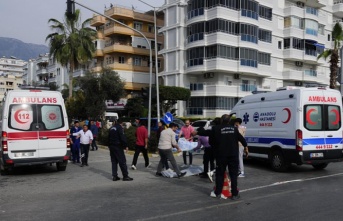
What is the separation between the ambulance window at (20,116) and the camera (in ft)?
37.6

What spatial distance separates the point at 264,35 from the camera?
1823 inches

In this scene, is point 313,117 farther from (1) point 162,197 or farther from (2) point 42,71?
(2) point 42,71

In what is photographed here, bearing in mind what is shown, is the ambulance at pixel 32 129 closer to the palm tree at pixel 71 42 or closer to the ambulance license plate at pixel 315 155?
the ambulance license plate at pixel 315 155

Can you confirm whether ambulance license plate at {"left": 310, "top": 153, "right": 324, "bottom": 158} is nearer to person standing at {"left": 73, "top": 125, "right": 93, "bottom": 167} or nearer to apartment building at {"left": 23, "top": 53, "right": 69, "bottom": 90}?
person standing at {"left": 73, "top": 125, "right": 93, "bottom": 167}

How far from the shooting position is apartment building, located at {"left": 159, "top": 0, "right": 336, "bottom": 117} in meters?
41.5

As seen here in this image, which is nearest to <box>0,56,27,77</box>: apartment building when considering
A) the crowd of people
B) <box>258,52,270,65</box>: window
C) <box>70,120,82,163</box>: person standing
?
<box>258,52,270,65</box>: window

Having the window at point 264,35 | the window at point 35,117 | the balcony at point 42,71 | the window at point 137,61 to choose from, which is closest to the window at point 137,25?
the window at point 137,61

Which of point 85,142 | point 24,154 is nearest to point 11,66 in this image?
point 85,142

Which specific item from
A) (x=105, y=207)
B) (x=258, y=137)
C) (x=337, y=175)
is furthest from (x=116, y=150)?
(x=337, y=175)

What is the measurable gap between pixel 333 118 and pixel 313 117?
91 cm

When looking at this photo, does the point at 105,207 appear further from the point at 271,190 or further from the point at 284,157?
the point at 284,157

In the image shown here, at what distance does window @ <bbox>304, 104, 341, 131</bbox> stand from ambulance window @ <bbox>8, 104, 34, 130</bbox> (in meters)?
8.67

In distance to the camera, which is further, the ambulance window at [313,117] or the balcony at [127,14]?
the balcony at [127,14]

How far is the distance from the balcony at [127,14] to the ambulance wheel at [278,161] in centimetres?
4246
